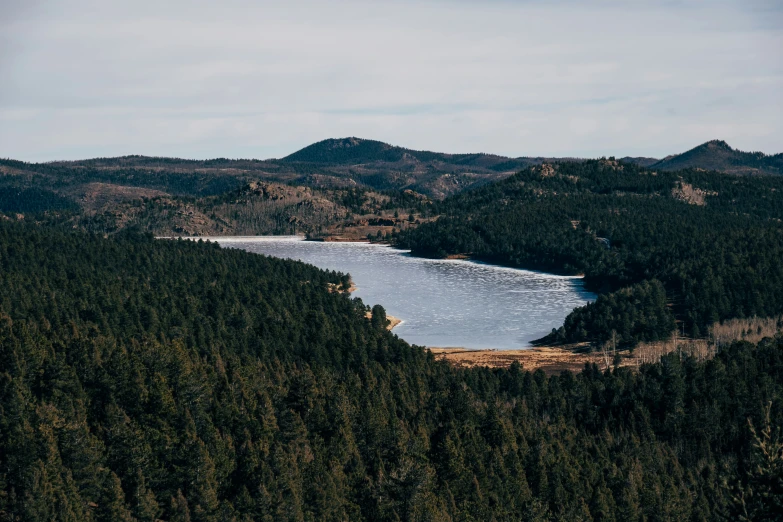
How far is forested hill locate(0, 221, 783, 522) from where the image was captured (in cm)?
8344

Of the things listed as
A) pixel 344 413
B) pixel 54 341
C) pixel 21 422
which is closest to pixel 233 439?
pixel 344 413

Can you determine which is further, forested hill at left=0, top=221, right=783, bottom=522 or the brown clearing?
the brown clearing

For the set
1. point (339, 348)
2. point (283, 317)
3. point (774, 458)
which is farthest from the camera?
point (283, 317)

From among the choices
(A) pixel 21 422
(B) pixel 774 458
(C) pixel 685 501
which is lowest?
(C) pixel 685 501

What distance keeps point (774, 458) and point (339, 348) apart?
11146cm

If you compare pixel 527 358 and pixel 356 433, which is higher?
pixel 527 358

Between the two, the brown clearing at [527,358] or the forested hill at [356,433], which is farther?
the brown clearing at [527,358]

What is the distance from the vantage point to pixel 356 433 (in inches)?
4168

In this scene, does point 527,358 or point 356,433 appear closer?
point 356,433

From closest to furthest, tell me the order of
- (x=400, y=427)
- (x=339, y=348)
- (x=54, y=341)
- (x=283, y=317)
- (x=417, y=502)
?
1. (x=417, y=502)
2. (x=400, y=427)
3. (x=54, y=341)
4. (x=339, y=348)
5. (x=283, y=317)

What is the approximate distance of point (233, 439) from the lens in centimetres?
10056

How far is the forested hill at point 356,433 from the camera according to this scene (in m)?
83.4

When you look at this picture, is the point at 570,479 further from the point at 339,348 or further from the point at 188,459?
the point at 339,348

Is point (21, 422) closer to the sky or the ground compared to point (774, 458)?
closer to the ground
